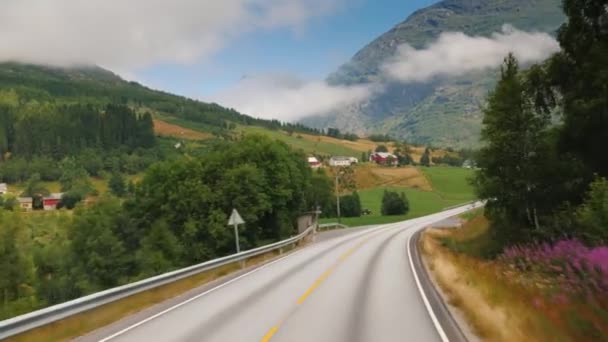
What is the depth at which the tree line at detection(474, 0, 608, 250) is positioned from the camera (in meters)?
24.4

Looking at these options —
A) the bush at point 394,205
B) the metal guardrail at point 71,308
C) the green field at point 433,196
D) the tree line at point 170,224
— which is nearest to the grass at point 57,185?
the green field at point 433,196

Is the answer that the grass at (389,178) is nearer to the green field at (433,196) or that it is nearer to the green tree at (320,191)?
the green field at (433,196)

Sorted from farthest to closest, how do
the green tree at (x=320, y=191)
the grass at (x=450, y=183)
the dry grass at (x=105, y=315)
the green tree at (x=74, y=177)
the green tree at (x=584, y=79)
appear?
the green tree at (x=74, y=177), the grass at (x=450, y=183), the green tree at (x=320, y=191), the green tree at (x=584, y=79), the dry grass at (x=105, y=315)

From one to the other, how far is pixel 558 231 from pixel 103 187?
158 metres

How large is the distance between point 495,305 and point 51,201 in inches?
6442

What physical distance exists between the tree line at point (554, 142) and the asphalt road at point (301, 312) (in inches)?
302

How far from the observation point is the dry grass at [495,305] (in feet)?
29.2

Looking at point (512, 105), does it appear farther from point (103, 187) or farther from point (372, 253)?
point (103, 187)

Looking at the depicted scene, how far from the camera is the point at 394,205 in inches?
4486

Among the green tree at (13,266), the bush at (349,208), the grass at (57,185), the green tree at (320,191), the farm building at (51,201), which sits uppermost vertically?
the grass at (57,185)

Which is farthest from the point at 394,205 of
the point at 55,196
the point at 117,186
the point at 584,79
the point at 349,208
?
the point at 55,196

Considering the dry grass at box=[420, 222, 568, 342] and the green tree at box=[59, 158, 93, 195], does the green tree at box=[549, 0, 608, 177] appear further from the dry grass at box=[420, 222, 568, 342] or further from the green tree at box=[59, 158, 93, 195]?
the green tree at box=[59, 158, 93, 195]

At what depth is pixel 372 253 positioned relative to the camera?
31594mm

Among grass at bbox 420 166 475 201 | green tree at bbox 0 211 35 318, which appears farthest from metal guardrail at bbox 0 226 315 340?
grass at bbox 420 166 475 201
